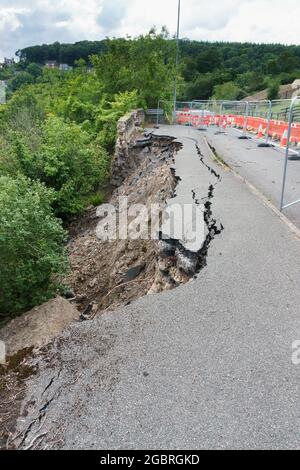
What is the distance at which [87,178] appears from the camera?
554 inches

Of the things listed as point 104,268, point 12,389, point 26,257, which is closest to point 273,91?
point 104,268

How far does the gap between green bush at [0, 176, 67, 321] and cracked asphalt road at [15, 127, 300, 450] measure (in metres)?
1.69

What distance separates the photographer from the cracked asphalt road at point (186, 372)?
274cm

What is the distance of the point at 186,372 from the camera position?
10.8 ft

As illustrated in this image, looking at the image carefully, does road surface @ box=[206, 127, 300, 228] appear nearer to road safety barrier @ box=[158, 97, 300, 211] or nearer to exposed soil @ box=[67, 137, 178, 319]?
road safety barrier @ box=[158, 97, 300, 211]

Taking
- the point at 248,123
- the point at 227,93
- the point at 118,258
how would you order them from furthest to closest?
the point at 227,93 → the point at 248,123 → the point at 118,258

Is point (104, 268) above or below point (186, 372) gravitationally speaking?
below

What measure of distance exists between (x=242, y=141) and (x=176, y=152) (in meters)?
4.73

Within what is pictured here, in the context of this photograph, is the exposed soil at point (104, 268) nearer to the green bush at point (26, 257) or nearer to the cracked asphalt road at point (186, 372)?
the cracked asphalt road at point (186, 372)

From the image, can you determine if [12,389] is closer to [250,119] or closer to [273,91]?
[250,119]

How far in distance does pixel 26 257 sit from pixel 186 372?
3333mm

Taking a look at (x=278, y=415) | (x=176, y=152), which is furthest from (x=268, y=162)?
(x=278, y=415)
